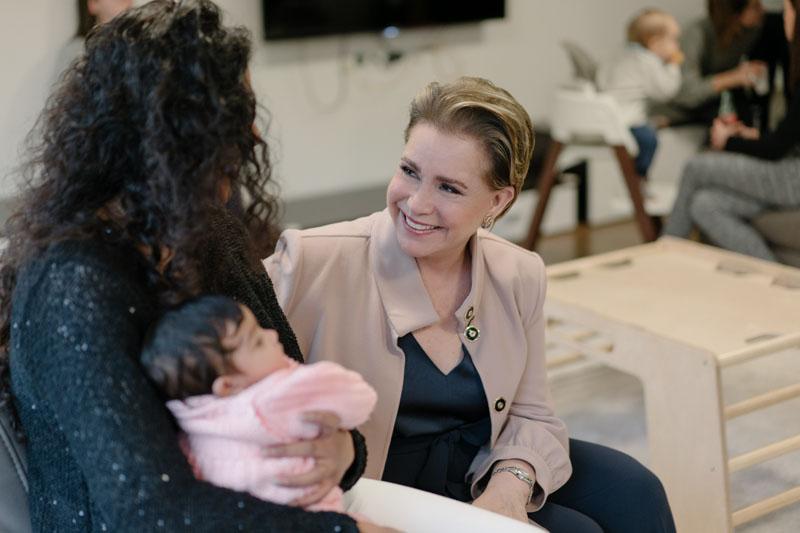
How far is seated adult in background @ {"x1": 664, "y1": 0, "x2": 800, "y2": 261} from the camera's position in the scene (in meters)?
3.77

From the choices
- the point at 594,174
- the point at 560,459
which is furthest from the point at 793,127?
the point at 560,459

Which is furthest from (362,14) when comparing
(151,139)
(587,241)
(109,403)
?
(109,403)

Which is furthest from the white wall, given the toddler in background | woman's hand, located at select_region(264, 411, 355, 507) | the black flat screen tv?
woman's hand, located at select_region(264, 411, 355, 507)

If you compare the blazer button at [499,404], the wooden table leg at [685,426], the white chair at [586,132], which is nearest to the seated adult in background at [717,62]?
the white chair at [586,132]

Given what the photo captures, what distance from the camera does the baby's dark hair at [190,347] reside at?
47.5 inches

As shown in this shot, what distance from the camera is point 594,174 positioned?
5.14 metres

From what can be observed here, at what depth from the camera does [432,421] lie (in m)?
1.87

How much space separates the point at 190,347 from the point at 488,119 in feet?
2.45

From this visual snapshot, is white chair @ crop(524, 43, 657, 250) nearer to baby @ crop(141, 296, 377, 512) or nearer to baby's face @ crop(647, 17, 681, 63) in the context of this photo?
baby's face @ crop(647, 17, 681, 63)

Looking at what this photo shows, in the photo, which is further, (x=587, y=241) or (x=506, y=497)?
(x=587, y=241)

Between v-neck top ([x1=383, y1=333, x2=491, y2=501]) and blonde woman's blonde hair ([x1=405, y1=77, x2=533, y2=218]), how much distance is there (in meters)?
0.31

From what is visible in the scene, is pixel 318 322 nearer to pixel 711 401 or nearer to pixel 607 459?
pixel 607 459

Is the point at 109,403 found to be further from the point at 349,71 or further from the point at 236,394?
the point at 349,71

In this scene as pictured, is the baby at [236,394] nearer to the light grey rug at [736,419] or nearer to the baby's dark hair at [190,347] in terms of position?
the baby's dark hair at [190,347]
